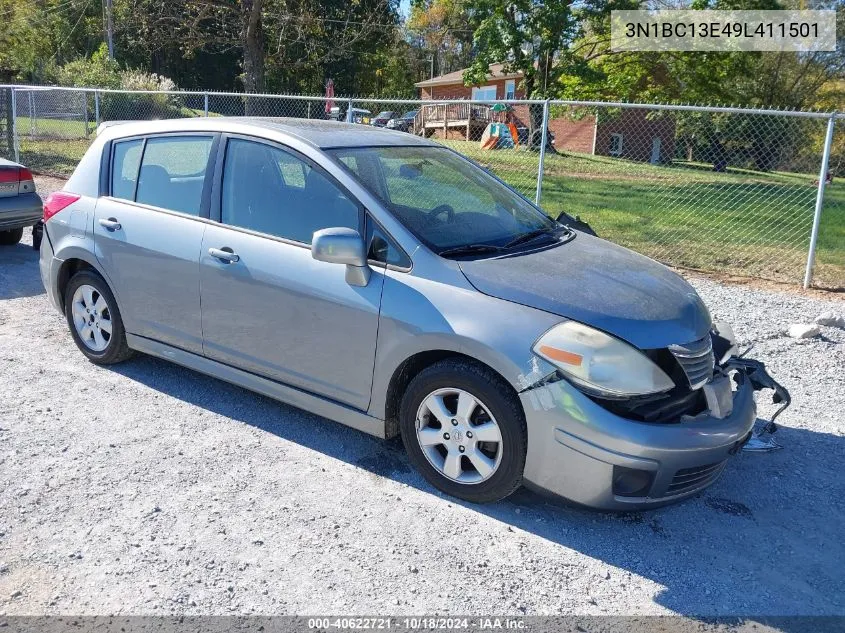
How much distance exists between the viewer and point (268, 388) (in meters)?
4.12

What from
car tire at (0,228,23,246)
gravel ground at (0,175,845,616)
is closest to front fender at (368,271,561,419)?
gravel ground at (0,175,845,616)

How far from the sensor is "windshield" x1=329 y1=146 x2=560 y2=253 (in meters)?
3.88

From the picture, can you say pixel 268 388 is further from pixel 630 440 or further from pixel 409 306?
pixel 630 440

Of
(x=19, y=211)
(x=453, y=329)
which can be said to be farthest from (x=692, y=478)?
(x=19, y=211)

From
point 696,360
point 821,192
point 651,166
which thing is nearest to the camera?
point 696,360

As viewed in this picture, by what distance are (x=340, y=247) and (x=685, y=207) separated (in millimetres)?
12304

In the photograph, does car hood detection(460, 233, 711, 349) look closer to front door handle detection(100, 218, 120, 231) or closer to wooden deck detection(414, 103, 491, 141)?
front door handle detection(100, 218, 120, 231)

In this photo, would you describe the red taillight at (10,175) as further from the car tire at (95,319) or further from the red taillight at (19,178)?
the car tire at (95,319)

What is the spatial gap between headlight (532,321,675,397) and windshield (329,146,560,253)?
807 mm

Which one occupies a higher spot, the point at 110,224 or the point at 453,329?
the point at 110,224

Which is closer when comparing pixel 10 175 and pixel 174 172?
pixel 174 172

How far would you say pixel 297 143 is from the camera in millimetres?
4070

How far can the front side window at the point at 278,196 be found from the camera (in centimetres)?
390

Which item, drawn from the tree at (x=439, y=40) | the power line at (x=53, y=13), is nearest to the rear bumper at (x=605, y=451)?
the power line at (x=53, y=13)
